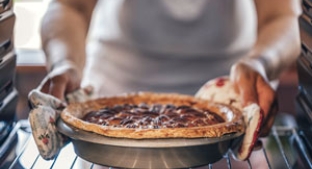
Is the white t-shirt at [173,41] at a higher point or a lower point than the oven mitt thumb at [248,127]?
higher

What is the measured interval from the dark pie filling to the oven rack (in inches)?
3.3

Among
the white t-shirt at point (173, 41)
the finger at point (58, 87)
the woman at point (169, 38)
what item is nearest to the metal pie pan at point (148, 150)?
the finger at point (58, 87)

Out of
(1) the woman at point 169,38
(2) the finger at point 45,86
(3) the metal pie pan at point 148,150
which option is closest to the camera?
(3) the metal pie pan at point 148,150

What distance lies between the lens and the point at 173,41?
1571 mm

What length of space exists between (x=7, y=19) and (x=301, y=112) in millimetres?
663

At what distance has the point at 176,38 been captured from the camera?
1567 millimetres

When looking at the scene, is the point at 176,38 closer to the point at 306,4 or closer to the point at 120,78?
the point at 120,78

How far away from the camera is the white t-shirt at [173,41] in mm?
1562

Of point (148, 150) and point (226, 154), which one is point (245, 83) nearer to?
point (226, 154)

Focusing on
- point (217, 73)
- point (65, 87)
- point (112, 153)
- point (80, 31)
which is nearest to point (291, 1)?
point (217, 73)

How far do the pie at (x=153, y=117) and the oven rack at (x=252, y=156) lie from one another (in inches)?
3.2

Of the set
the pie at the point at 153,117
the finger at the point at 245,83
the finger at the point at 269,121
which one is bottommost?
the pie at the point at 153,117

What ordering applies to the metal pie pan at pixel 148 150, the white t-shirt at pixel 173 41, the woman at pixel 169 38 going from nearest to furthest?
the metal pie pan at pixel 148 150
the woman at pixel 169 38
the white t-shirt at pixel 173 41

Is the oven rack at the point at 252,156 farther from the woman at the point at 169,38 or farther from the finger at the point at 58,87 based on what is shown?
the woman at the point at 169,38
